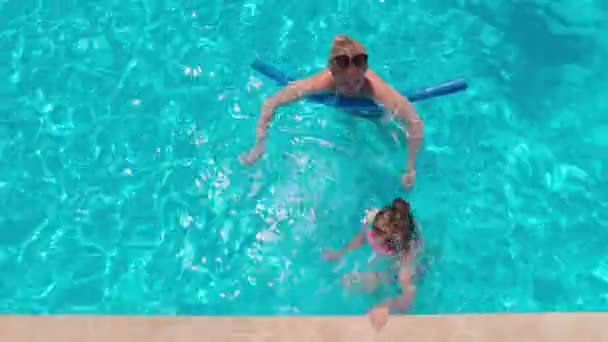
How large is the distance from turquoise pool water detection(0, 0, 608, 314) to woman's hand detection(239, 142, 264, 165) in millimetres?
129

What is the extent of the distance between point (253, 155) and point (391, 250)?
1272 mm

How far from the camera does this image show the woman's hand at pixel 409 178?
498 centimetres

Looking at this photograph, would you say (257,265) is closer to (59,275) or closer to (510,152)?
(59,275)

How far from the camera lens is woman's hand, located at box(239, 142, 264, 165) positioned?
16.0 ft

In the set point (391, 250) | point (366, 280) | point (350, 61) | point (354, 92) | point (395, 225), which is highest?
point (350, 61)

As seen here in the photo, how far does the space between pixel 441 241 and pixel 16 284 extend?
9.99ft

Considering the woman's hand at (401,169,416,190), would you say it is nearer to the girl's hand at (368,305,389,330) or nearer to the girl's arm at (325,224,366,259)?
the girl's arm at (325,224,366,259)

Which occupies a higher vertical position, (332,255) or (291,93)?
(291,93)

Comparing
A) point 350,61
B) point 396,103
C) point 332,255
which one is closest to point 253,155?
point 332,255

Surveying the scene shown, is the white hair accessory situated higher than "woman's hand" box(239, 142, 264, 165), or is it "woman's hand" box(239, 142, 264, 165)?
"woman's hand" box(239, 142, 264, 165)

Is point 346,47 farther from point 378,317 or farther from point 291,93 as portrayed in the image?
point 378,317

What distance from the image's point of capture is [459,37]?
19.3ft

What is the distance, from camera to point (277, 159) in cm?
537

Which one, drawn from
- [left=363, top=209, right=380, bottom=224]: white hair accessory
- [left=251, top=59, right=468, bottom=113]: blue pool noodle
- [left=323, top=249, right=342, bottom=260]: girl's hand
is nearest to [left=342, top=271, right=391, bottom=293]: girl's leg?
[left=323, top=249, right=342, bottom=260]: girl's hand
